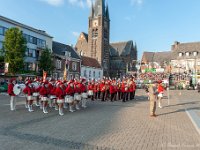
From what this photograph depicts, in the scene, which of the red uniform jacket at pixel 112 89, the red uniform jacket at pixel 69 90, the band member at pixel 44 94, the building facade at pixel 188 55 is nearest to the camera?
the band member at pixel 44 94

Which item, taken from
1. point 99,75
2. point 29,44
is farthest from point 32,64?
point 99,75

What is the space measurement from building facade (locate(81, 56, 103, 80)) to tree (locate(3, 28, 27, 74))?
28223 mm

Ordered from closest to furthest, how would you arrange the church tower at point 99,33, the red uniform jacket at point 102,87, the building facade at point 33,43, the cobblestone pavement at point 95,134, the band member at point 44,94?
the cobblestone pavement at point 95,134, the band member at point 44,94, the red uniform jacket at point 102,87, the building facade at point 33,43, the church tower at point 99,33

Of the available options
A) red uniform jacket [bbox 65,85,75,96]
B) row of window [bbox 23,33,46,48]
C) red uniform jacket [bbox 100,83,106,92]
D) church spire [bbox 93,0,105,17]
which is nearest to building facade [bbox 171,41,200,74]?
church spire [bbox 93,0,105,17]

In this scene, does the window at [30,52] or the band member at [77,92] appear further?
the window at [30,52]

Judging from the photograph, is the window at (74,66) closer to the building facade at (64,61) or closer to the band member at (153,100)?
the building facade at (64,61)

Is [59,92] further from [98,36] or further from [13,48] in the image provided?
[98,36]

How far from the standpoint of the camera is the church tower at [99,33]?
81438 mm

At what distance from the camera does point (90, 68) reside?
2817 inches

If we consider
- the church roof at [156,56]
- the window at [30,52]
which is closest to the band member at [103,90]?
the window at [30,52]

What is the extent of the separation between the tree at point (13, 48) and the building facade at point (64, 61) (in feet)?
51.9

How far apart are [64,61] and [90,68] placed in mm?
14721

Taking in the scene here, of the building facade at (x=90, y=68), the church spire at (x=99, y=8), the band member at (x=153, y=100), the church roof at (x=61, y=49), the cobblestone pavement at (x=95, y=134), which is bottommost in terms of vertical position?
the cobblestone pavement at (x=95, y=134)

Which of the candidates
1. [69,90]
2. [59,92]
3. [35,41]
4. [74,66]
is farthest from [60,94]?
[74,66]
